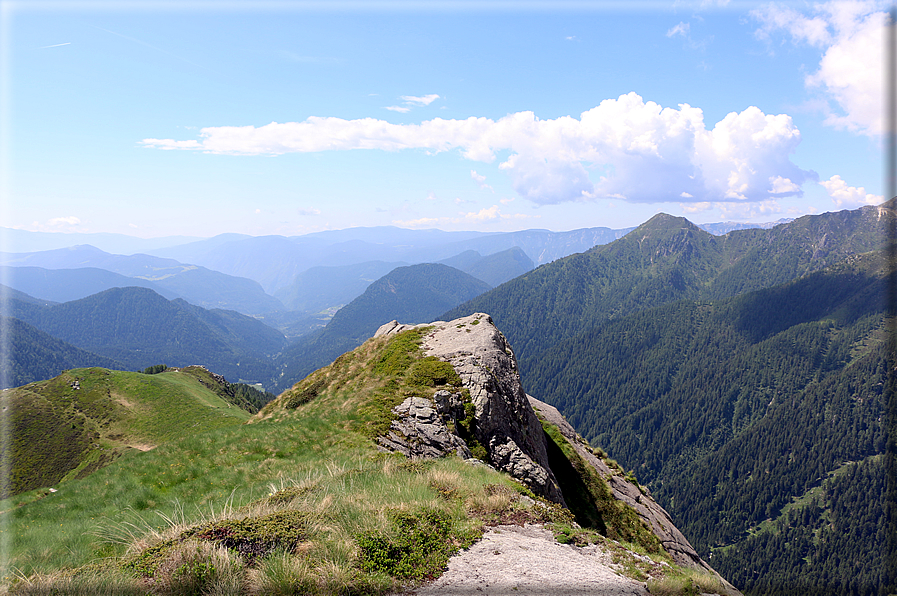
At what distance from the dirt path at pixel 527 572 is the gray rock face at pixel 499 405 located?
9644mm

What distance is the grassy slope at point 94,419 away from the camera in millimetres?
82875

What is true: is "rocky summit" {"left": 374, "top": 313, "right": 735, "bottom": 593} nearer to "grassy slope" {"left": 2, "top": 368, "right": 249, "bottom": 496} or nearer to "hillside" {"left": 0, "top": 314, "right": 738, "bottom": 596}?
"hillside" {"left": 0, "top": 314, "right": 738, "bottom": 596}

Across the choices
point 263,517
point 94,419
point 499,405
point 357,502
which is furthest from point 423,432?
point 94,419

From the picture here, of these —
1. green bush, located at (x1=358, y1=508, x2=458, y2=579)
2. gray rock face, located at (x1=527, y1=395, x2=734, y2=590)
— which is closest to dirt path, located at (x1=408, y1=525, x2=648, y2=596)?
green bush, located at (x1=358, y1=508, x2=458, y2=579)

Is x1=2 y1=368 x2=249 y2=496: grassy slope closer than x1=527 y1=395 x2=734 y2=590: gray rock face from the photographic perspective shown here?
No

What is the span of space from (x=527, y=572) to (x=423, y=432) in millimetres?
11038

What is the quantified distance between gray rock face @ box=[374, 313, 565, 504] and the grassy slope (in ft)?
202

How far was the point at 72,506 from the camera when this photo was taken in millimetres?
14008

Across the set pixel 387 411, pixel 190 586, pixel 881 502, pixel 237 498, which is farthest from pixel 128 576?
pixel 881 502

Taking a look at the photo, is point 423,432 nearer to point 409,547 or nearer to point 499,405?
point 499,405

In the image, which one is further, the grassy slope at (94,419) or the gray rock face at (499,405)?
the grassy slope at (94,419)

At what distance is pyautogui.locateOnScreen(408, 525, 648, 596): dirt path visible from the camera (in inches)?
314

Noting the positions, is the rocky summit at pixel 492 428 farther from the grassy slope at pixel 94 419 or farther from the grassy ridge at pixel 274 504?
the grassy slope at pixel 94 419

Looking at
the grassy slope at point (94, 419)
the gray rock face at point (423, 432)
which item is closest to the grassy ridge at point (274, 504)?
the gray rock face at point (423, 432)
